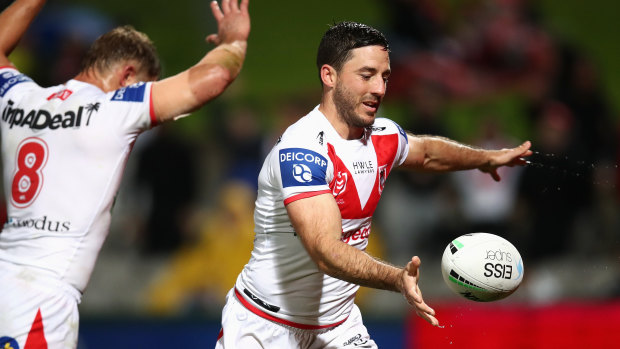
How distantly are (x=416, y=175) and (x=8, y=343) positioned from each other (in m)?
5.82

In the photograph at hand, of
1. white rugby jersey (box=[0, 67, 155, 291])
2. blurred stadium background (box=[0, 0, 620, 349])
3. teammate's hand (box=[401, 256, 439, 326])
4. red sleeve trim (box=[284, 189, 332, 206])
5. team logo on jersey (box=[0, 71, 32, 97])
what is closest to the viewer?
teammate's hand (box=[401, 256, 439, 326])

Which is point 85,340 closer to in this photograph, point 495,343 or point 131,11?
point 495,343

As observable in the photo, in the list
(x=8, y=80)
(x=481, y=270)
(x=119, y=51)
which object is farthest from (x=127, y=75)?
(x=481, y=270)

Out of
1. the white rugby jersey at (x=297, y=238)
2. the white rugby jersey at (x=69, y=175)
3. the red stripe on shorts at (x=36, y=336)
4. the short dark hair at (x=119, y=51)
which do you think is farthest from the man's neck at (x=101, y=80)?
the red stripe on shorts at (x=36, y=336)

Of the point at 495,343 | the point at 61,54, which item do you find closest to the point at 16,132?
the point at 495,343

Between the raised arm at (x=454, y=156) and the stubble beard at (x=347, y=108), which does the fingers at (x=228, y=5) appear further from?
the raised arm at (x=454, y=156)

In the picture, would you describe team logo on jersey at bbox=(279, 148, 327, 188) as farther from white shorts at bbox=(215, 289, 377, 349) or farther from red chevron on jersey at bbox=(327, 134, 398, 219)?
white shorts at bbox=(215, 289, 377, 349)

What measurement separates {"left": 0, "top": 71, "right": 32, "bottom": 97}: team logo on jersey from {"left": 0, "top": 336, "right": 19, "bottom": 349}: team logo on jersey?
1.54 meters

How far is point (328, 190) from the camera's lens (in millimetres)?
4289

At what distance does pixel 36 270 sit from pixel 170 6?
8529 millimetres

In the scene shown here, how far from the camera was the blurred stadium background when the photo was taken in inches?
327

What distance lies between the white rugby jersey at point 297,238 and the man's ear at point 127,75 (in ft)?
3.88

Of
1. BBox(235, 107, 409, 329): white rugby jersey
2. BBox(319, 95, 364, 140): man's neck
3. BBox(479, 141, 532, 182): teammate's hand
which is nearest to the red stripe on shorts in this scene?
BBox(235, 107, 409, 329): white rugby jersey

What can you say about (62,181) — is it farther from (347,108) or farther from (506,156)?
(506,156)
